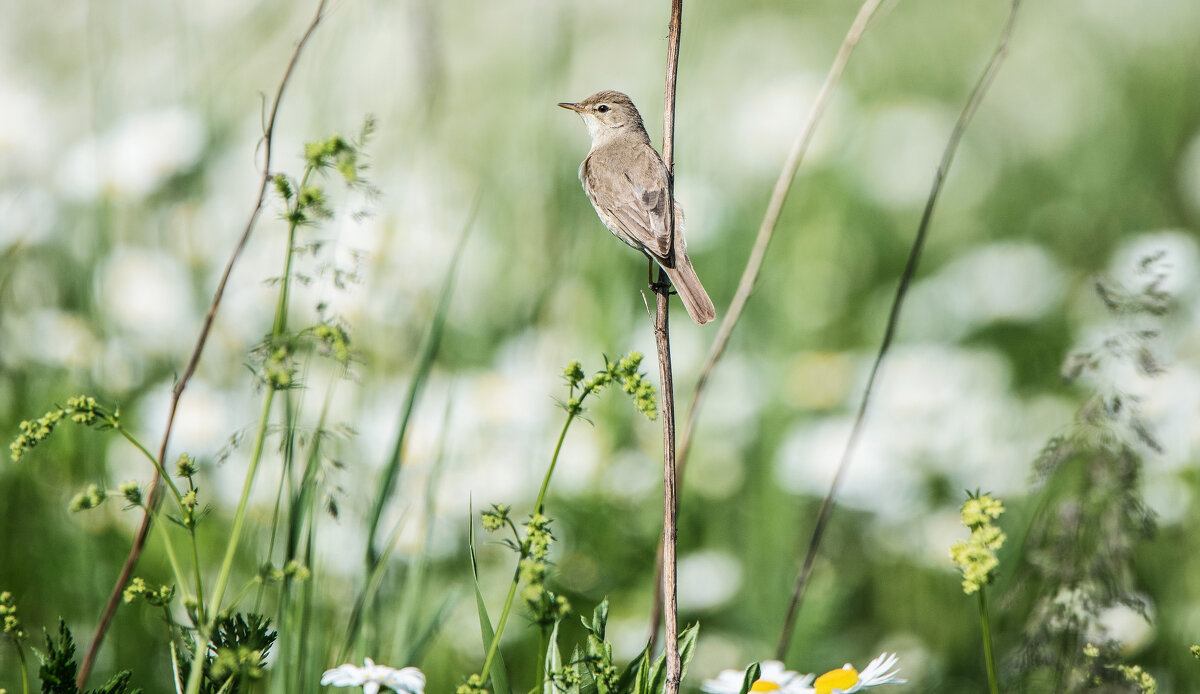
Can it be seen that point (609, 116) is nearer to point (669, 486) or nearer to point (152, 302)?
point (669, 486)

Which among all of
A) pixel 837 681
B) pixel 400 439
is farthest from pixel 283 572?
pixel 837 681

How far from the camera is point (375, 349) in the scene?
8.45ft

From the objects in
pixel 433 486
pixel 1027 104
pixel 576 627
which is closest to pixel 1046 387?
pixel 576 627

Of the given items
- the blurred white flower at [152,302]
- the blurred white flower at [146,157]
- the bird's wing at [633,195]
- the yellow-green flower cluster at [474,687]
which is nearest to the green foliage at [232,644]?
the yellow-green flower cluster at [474,687]

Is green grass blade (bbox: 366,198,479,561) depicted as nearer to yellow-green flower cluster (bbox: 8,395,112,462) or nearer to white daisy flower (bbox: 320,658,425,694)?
white daisy flower (bbox: 320,658,425,694)

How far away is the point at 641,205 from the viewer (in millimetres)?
1487

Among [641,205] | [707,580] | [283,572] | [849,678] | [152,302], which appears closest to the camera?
[283,572]

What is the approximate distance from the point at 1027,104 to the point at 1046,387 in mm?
2502

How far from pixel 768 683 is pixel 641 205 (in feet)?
2.31

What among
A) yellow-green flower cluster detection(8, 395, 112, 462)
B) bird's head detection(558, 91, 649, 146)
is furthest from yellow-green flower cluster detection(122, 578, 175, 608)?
bird's head detection(558, 91, 649, 146)

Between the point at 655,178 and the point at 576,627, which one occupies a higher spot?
the point at 655,178

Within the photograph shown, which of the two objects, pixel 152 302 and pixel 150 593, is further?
pixel 152 302

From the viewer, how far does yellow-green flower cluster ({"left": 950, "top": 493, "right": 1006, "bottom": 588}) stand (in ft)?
3.05

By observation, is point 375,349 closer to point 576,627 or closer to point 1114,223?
point 576,627
